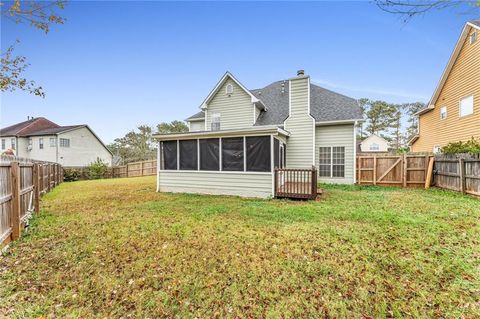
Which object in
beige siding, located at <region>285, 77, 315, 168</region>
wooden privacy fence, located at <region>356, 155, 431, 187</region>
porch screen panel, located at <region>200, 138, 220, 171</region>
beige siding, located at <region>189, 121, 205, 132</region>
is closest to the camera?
porch screen panel, located at <region>200, 138, 220, 171</region>

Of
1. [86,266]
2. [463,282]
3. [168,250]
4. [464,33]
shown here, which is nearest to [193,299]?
[168,250]

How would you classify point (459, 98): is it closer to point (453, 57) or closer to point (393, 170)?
point (453, 57)

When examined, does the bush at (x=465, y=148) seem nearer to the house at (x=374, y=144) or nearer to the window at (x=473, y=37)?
the window at (x=473, y=37)

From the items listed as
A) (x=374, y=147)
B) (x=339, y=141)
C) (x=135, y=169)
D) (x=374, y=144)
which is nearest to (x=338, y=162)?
(x=339, y=141)

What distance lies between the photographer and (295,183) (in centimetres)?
854

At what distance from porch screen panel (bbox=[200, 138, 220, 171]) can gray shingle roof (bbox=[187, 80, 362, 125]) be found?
4.54m

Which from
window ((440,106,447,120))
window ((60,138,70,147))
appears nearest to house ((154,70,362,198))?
window ((440,106,447,120))

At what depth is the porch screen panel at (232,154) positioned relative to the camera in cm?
891

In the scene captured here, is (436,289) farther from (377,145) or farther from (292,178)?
(377,145)

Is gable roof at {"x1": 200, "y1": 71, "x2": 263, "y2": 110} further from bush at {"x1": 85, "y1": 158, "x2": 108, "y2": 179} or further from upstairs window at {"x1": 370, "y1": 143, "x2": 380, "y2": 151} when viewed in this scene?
upstairs window at {"x1": 370, "y1": 143, "x2": 380, "y2": 151}

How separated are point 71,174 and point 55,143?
8.99 m

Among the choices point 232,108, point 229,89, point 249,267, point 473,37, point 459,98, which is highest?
point 473,37

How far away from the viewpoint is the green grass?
7.90 ft

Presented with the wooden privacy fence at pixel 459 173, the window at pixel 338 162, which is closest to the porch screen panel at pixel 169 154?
the window at pixel 338 162
